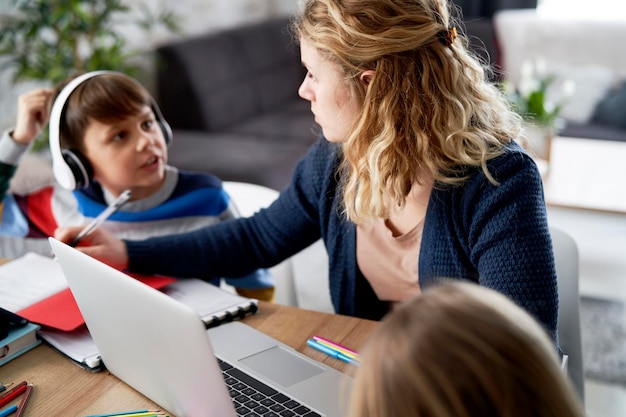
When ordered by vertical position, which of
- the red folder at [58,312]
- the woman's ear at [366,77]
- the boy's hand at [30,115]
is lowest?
the red folder at [58,312]

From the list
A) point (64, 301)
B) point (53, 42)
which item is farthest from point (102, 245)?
point (53, 42)

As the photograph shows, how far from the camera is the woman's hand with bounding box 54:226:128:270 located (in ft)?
4.17

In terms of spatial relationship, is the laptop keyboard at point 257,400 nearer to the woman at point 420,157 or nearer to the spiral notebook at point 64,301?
the spiral notebook at point 64,301

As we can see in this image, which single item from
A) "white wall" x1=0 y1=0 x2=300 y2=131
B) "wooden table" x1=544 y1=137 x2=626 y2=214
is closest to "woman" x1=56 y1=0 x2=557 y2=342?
"wooden table" x1=544 y1=137 x2=626 y2=214

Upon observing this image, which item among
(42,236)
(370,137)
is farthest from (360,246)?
(42,236)

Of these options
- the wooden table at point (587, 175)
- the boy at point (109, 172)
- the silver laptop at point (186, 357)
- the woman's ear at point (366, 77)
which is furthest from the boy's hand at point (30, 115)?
the wooden table at point (587, 175)

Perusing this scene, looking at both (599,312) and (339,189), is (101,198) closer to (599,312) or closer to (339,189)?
(339,189)

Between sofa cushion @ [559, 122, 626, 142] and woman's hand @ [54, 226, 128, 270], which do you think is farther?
sofa cushion @ [559, 122, 626, 142]

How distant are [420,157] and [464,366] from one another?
0.65m

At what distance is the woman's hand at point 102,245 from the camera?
1270 millimetres

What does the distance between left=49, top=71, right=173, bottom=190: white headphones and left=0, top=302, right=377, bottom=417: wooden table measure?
14.9 inches

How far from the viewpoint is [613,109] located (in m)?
3.71

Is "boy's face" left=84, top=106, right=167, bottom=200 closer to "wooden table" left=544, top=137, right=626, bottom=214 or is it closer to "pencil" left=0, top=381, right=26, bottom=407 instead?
"pencil" left=0, top=381, right=26, bottom=407

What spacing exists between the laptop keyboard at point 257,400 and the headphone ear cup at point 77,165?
0.57 metres
